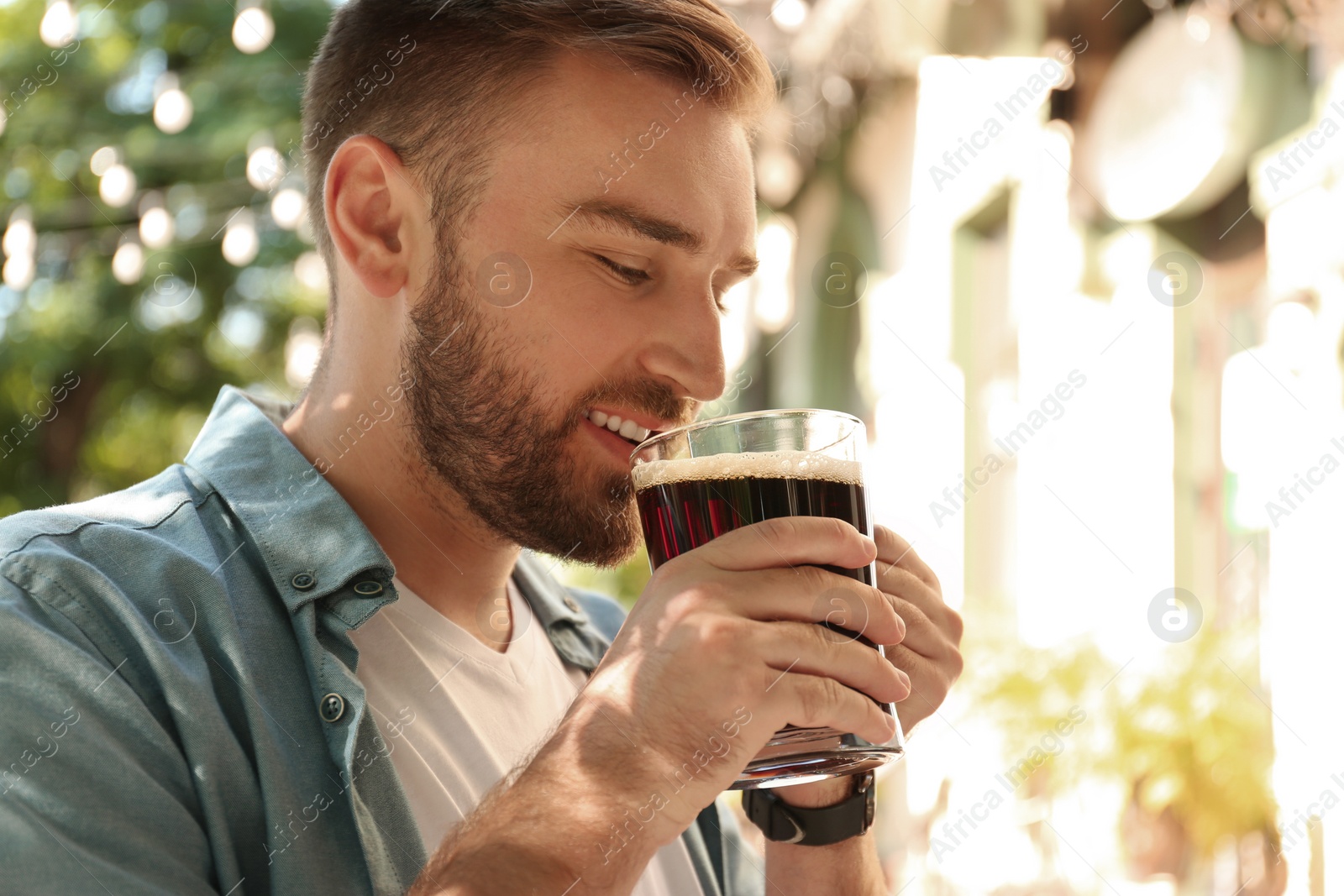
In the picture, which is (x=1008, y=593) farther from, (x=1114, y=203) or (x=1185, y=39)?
(x=1185, y=39)

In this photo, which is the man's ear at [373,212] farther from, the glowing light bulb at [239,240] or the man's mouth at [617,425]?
the glowing light bulb at [239,240]

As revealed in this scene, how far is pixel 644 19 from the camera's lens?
166 cm

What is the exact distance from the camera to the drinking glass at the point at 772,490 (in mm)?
1207

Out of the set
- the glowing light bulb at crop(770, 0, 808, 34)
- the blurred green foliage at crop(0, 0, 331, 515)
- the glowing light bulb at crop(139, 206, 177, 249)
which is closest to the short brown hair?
the glowing light bulb at crop(770, 0, 808, 34)

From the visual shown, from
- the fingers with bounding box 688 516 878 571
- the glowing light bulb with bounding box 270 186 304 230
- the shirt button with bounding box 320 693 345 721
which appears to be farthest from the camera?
the glowing light bulb with bounding box 270 186 304 230

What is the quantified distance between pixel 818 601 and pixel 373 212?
2.99ft

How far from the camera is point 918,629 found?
4.73 ft

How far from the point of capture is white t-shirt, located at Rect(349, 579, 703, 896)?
139cm

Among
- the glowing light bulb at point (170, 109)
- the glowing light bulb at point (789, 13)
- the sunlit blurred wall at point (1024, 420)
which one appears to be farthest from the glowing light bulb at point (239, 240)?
the sunlit blurred wall at point (1024, 420)

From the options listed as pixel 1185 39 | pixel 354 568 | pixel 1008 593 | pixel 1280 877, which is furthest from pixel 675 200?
pixel 1008 593

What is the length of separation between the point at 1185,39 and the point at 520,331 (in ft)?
14.8

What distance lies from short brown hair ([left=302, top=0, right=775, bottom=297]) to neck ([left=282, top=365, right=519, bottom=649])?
0.26 metres

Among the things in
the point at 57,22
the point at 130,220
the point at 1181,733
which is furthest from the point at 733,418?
the point at 130,220

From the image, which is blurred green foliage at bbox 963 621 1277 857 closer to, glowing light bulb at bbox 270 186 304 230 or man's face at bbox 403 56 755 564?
man's face at bbox 403 56 755 564
